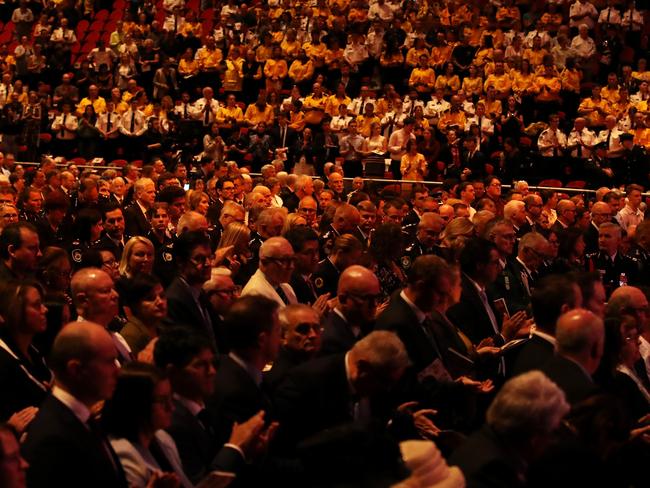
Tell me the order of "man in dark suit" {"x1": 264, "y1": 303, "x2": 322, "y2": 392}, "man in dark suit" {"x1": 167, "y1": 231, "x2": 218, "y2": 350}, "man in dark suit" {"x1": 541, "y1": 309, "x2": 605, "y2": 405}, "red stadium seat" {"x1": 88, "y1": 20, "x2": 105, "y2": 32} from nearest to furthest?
"man in dark suit" {"x1": 541, "y1": 309, "x2": 605, "y2": 405}
"man in dark suit" {"x1": 264, "y1": 303, "x2": 322, "y2": 392}
"man in dark suit" {"x1": 167, "y1": 231, "x2": 218, "y2": 350}
"red stadium seat" {"x1": 88, "y1": 20, "x2": 105, "y2": 32}

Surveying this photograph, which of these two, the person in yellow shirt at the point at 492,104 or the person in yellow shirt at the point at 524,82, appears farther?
the person in yellow shirt at the point at 524,82

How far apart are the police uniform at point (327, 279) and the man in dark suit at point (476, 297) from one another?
47.8 inches

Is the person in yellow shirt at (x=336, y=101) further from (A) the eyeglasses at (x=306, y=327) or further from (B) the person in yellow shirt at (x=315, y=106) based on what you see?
(A) the eyeglasses at (x=306, y=327)

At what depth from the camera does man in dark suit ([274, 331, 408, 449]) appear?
4285mm

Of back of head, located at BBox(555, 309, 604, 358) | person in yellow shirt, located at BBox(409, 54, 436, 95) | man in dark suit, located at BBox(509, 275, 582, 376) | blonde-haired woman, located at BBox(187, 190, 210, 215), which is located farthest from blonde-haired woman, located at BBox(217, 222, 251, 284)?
person in yellow shirt, located at BBox(409, 54, 436, 95)

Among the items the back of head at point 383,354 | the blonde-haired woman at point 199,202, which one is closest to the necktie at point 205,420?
the back of head at point 383,354

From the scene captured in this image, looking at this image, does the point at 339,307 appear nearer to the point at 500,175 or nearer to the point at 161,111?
the point at 500,175

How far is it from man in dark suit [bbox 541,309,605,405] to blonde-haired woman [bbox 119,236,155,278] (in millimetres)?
2967

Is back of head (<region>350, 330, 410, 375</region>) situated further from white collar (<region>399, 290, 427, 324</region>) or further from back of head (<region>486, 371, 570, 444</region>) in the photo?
white collar (<region>399, 290, 427, 324</region>)

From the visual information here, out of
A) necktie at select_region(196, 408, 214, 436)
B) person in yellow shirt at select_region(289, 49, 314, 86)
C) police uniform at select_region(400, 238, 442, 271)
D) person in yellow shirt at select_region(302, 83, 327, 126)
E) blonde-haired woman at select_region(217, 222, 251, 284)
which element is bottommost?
person in yellow shirt at select_region(302, 83, 327, 126)

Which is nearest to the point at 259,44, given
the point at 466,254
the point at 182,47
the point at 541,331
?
the point at 182,47

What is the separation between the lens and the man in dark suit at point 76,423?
365cm

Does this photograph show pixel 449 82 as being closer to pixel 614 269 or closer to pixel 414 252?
pixel 614 269

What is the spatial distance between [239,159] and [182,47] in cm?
467
